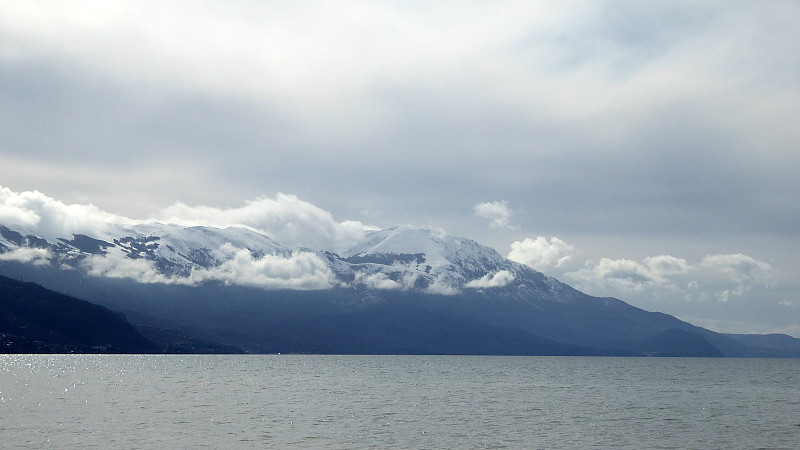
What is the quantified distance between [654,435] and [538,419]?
18990mm

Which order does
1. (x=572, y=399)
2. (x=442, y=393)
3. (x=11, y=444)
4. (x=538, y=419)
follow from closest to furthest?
1. (x=11, y=444)
2. (x=538, y=419)
3. (x=572, y=399)
4. (x=442, y=393)

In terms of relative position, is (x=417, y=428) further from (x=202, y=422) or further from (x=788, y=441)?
(x=788, y=441)

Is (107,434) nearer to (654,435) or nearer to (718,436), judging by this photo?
(654,435)

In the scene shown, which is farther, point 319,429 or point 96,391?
point 96,391

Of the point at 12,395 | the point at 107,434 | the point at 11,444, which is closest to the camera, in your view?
the point at 11,444

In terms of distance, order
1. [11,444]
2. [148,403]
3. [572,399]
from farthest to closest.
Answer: [572,399] → [148,403] → [11,444]

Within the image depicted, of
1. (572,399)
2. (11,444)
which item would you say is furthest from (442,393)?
(11,444)

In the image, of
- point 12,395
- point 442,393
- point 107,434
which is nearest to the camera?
point 107,434

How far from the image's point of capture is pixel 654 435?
89688 millimetres

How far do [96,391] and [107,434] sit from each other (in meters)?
68.8

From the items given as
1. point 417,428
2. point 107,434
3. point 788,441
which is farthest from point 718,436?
point 107,434

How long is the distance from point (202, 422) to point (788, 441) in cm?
7357

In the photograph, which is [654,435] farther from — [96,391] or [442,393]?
[96,391]

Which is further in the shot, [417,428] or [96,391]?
[96,391]
